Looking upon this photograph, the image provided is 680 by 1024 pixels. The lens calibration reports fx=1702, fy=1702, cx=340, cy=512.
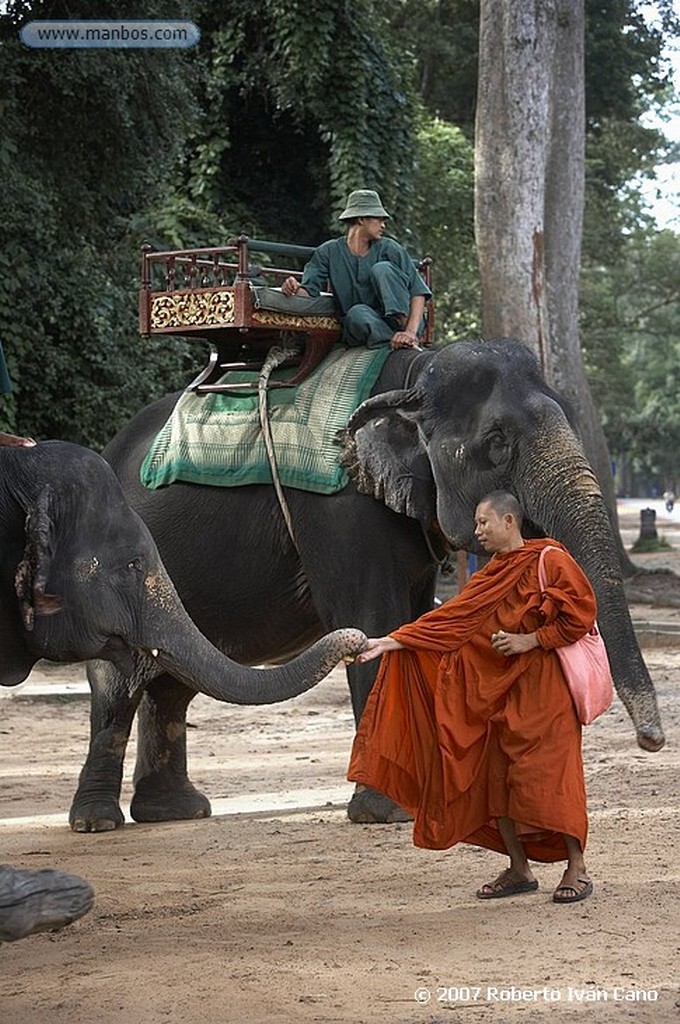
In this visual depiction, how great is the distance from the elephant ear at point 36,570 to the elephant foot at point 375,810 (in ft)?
10.1

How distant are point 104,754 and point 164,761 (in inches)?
12.7

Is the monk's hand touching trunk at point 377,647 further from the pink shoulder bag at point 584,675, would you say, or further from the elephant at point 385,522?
the elephant at point 385,522

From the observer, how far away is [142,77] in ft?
53.2

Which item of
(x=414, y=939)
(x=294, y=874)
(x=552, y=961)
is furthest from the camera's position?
(x=294, y=874)

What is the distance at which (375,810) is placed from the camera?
7895 mm

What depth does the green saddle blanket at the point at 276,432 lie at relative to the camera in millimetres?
8219

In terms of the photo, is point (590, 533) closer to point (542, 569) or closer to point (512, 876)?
point (542, 569)

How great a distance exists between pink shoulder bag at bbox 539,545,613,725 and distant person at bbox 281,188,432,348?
2.65 metres

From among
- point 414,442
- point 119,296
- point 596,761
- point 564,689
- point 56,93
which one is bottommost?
point 596,761

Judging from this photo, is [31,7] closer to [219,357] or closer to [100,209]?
[100,209]

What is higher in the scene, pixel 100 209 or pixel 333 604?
pixel 100 209

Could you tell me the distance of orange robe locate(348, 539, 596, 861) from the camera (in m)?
5.88

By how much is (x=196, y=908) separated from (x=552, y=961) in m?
1.60

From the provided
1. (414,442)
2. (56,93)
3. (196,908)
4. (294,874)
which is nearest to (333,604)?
(414,442)
